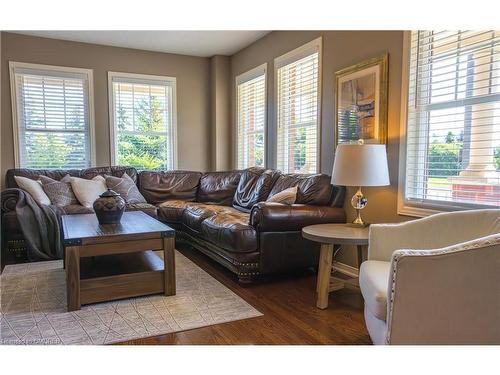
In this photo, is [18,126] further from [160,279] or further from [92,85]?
[160,279]

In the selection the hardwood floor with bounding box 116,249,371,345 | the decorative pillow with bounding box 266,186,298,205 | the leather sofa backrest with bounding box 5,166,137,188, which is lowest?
the hardwood floor with bounding box 116,249,371,345

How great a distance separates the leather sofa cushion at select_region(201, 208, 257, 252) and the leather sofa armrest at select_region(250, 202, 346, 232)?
10cm

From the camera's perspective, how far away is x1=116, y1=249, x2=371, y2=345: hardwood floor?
201cm

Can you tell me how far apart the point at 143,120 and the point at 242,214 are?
104 inches

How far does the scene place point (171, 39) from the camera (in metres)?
4.70

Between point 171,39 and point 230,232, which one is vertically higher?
point 171,39

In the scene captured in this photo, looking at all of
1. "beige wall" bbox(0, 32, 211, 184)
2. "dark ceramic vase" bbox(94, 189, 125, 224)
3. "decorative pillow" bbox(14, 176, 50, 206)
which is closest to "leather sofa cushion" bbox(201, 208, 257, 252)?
"dark ceramic vase" bbox(94, 189, 125, 224)

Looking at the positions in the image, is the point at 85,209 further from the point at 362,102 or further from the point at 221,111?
the point at 362,102

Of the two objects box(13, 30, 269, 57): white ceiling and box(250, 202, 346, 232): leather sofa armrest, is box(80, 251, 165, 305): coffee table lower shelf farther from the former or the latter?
box(13, 30, 269, 57): white ceiling

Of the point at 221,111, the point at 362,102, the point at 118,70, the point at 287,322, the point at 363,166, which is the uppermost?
the point at 118,70

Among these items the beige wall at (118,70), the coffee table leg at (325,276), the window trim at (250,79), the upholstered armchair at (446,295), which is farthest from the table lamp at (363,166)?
the beige wall at (118,70)

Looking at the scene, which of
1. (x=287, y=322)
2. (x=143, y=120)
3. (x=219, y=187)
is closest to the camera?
(x=287, y=322)

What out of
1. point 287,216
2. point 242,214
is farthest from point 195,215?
point 287,216

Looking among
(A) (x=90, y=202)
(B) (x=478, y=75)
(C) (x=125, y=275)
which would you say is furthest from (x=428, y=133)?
(A) (x=90, y=202)
